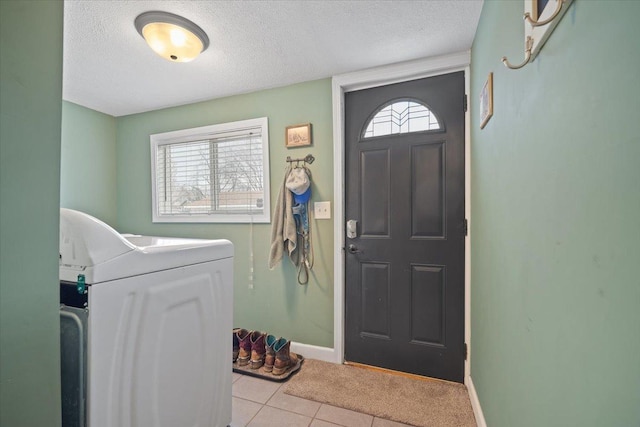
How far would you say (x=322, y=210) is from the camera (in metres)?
2.22

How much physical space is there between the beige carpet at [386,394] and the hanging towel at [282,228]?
0.90 metres

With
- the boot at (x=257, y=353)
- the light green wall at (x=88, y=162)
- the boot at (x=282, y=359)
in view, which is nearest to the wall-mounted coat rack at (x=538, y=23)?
the boot at (x=282, y=359)

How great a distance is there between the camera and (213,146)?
2.63 m

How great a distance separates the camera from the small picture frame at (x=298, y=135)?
7.35 ft

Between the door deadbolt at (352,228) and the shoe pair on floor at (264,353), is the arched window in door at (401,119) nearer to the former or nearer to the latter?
the door deadbolt at (352,228)

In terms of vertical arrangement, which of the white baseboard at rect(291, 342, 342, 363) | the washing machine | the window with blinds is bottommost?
the white baseboard at rect(291, 342, 342, 363)

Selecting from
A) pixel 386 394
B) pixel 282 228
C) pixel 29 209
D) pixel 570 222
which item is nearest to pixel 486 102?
pixel 570 222

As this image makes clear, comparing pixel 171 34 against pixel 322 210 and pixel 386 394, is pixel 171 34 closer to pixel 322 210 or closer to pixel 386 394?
pixel 322 210

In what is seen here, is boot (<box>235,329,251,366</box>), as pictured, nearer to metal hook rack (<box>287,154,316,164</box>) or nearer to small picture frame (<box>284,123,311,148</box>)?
metal hook rack (<box>287,154,316,164</box>)

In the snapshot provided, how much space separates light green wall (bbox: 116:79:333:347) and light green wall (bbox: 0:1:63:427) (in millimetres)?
1750

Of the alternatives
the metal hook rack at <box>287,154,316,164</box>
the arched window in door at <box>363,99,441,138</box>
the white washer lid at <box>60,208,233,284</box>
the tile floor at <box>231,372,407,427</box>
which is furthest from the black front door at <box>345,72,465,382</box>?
the white washer lid at <box>60,208,233,284</box>

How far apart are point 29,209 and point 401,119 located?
6.72ft

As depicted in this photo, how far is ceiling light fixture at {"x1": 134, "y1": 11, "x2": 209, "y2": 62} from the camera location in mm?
1501

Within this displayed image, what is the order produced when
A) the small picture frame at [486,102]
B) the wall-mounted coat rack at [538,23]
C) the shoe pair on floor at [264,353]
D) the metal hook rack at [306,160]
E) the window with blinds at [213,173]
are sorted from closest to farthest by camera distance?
the wall-mounted coat rack at [538,23], the small picture frame at [486,102], the shoe pair on floor at [264,353], the metal hook rack at [306,160], the window with blinds at [213,173]
